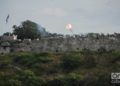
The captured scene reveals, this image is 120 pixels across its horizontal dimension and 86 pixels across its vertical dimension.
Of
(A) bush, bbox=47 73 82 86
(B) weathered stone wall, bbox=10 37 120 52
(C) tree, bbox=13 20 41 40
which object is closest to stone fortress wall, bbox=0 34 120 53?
(B) weathered stone wall, bbox=10 37 120 52

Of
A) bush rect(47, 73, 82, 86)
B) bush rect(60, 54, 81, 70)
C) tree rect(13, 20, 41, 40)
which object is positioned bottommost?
→ bush rect(47, 73, 82, 86)

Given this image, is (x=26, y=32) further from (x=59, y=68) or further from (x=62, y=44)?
(x=59, y=68)

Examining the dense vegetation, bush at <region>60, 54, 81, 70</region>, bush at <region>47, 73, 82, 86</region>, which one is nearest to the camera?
bush at <region>47, 73, 82, 86</region>

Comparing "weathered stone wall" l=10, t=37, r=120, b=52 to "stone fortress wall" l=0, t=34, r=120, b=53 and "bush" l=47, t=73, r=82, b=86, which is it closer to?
"stone fortress wall" l=0, t=34, r=120, b=53

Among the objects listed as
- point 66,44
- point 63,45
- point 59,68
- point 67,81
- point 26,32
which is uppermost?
point 26,32

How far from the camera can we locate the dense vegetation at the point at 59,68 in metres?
83.0

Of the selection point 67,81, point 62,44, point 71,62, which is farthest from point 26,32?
point 67,81

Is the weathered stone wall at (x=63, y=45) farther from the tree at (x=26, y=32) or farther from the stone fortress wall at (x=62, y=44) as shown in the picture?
the tree at (x=26, y=32)

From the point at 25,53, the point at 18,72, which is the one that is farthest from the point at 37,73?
the point at 25,53

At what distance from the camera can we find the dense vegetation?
8300 centimetres

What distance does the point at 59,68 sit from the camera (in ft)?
299

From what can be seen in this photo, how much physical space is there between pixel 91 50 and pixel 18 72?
14.0m

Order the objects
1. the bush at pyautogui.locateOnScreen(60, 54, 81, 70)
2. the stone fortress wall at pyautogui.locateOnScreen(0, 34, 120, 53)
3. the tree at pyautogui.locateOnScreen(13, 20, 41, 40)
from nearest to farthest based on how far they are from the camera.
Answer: the bush at pyautogui.locateOnScreen(60, 54, 81, 70) → the stone fortress wall at pyautogui.locateOnScreen(0, 34, 120, 53) → the tree at pyautogui.locateOnScreen(13, 20, 41, 40)

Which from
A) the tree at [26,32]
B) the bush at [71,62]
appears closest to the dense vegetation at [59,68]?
the bush at [71,62]
